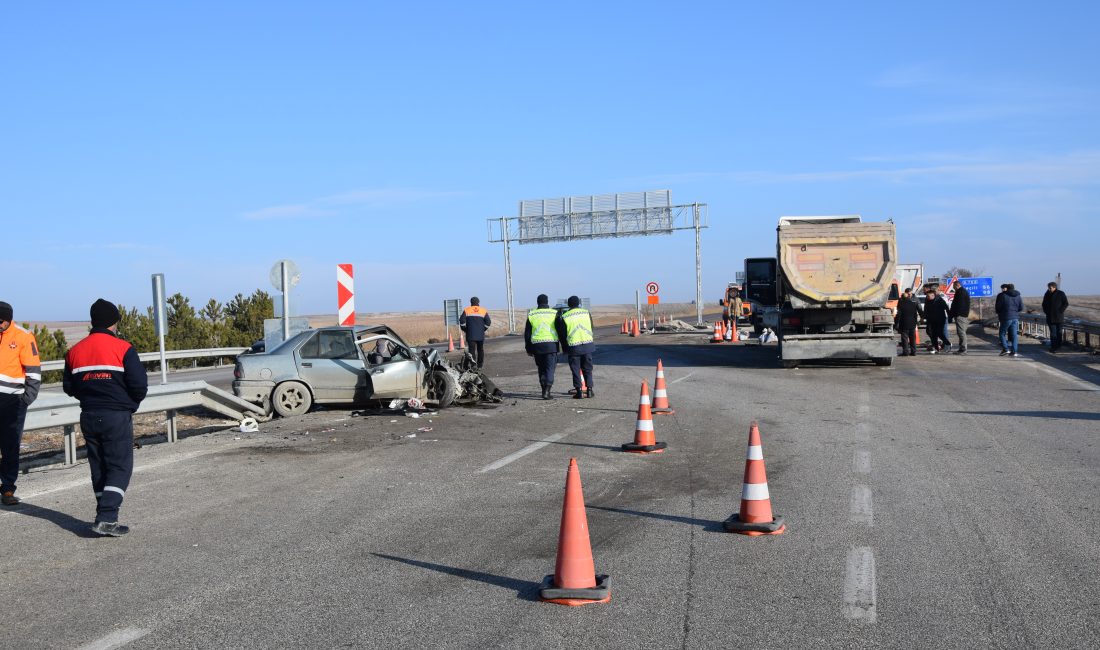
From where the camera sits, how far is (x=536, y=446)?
1187cm

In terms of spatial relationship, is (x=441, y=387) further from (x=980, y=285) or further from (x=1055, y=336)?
(x=980, y=285)

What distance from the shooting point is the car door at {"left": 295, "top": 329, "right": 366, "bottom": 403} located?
51.1 feet

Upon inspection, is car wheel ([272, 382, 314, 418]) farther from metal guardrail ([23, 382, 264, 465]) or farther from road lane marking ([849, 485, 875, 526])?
road lane marking ([849, 485, 875, 526])

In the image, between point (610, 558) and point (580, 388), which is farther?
point (580, 388)

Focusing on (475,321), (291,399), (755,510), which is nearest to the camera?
(755,510)

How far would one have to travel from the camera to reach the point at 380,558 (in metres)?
6.72

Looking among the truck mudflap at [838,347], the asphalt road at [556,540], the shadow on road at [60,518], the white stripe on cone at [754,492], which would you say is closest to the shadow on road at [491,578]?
the asphalt road at [556,540]

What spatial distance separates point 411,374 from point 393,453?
13.7ft

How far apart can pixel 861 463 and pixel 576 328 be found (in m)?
7.41

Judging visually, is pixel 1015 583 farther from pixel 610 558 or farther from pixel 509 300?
pixel 509 300

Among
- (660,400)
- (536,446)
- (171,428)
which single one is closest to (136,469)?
(171,428)

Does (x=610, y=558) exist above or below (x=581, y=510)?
below

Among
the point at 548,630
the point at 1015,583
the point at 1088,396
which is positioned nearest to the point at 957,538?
Result: the point at 1015,583

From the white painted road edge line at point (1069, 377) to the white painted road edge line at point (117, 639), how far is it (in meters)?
16.9
